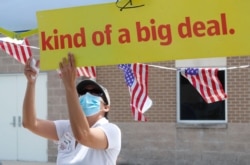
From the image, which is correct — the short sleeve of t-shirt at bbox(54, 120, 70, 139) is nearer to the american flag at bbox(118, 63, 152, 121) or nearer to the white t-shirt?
the white t-shirt

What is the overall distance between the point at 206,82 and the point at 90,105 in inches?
175

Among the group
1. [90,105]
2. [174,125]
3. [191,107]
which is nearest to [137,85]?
[174,125]

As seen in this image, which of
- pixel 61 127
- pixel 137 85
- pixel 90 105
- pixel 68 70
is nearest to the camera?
pixel 68 70

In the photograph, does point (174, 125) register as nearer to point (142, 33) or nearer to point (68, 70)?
point (68, 70)

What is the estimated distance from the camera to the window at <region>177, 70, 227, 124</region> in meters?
11.5

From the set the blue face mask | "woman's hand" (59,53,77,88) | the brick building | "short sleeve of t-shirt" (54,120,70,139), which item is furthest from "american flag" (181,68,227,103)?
"woman's hand" (59,53,77,88)

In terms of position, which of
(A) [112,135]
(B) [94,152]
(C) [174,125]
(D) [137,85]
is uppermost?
(D) [137,85]

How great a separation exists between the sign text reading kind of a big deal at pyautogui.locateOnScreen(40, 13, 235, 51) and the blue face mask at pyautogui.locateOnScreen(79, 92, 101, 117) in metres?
0.70

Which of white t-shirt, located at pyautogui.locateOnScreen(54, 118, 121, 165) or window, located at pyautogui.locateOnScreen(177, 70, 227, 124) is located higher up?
white t-shirt, located at pyautogui.locateOnScreen(54, 118, 121, 165)

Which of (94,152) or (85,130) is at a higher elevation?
(85,130)

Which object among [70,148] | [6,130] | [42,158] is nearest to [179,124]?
[42,158]

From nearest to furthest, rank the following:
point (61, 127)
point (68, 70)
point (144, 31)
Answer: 1. point (144, 31)
2. point (68, 70)
3. point (61, 127)

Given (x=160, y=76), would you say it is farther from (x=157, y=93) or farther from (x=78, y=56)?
(x=78, y=56)

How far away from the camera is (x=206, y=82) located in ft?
24.9
